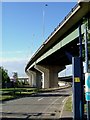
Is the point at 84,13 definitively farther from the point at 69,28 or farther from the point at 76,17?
the point at 69,28

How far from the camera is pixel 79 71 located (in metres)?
16.6

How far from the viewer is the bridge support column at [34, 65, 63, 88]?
9180 centimetres

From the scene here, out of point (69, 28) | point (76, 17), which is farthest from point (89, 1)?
point (69, 28)

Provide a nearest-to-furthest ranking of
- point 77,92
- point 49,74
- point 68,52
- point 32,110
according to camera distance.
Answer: point 77,92 → point 32,110 → point 68,52 → point 49,74

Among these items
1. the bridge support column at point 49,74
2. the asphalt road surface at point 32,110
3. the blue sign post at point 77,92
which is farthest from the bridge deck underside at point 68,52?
the bridge support column at point 49,74

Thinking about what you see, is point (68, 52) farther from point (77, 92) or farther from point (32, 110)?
point (77, 92)

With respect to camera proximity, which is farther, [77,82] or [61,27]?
[61,27]

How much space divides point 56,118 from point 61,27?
51.2ft

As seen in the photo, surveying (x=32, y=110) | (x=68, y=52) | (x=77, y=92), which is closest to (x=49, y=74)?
(x=68, y=52)

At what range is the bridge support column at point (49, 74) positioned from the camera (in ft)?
301

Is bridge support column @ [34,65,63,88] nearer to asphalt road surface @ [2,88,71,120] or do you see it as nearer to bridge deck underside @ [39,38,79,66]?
bridge deck underside @ [39,38,79,66]

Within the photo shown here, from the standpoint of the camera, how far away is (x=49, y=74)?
307 ft

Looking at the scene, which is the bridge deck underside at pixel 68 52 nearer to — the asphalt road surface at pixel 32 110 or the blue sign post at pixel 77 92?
the blue sign post at pixel 77 92

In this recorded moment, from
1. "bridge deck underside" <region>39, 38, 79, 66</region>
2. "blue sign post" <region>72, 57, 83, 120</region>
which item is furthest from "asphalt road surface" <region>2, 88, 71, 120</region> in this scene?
"bridge deck underside" <region>39, 38, 79, 66</region>
